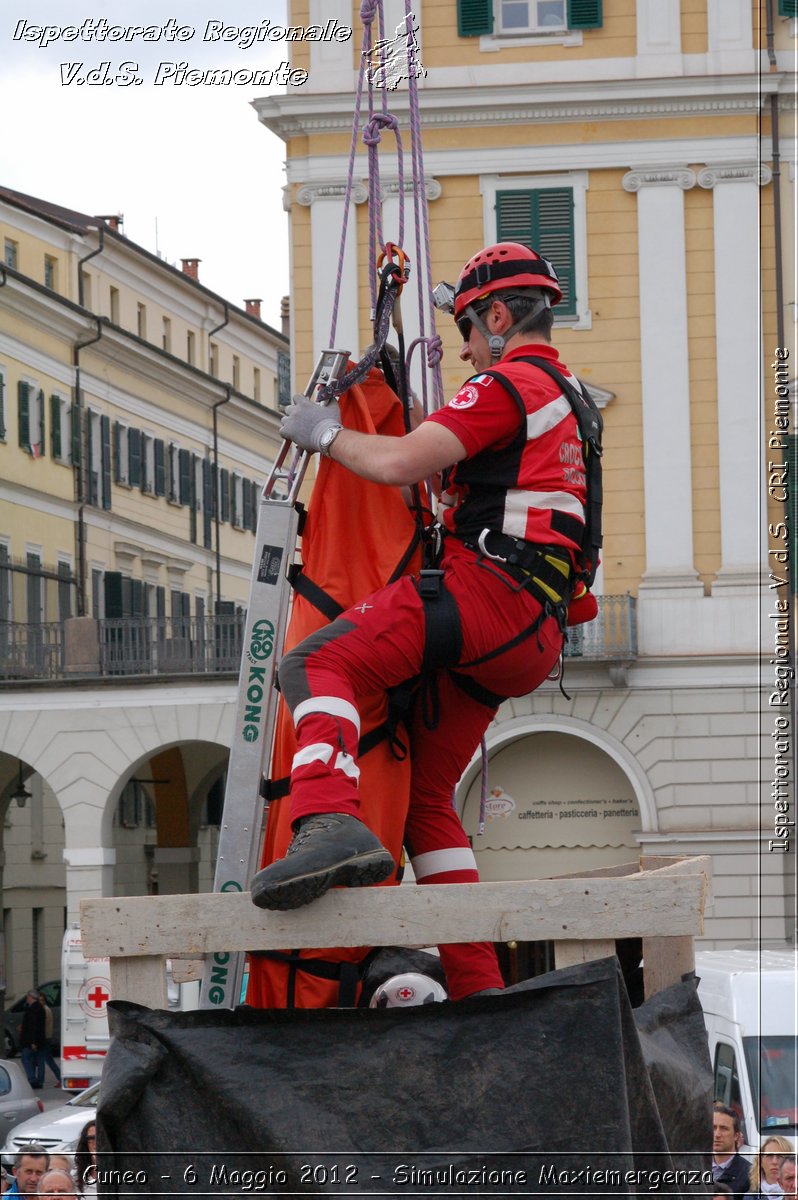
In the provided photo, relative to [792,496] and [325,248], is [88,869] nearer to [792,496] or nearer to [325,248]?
[325,248]

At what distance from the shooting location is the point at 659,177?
93.9ft

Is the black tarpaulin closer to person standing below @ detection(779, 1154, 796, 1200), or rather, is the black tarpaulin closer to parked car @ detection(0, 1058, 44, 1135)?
person standing below @ detection(779, 1154, 796, 1200)

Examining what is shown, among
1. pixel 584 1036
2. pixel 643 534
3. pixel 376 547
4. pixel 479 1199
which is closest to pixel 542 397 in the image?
pixel 376 547

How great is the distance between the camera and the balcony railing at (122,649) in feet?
99.6

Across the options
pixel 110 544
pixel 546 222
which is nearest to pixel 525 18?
pixel 546 222

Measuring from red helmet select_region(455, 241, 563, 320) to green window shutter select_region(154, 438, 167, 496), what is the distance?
42.0 m

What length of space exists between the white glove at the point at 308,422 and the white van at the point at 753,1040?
9604mm

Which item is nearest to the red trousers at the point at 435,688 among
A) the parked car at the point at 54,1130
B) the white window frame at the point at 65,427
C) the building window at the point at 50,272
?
the parked car at the point at 54,1130

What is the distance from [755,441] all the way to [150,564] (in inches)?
817

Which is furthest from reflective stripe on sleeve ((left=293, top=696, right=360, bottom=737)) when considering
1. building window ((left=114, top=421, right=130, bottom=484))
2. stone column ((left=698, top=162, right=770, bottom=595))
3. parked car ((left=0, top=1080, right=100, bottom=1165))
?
building window ((left=114, top=421, right=130, bottom=484))

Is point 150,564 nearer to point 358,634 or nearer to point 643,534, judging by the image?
point 643,534

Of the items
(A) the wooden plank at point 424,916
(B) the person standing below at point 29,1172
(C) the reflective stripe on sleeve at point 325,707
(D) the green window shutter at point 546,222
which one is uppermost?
(D) the green window shutter at point 546,222

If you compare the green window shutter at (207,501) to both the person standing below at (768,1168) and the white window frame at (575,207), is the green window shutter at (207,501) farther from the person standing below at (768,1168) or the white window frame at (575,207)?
the person standing below at (768,1168)

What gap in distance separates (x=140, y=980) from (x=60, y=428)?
126ft
